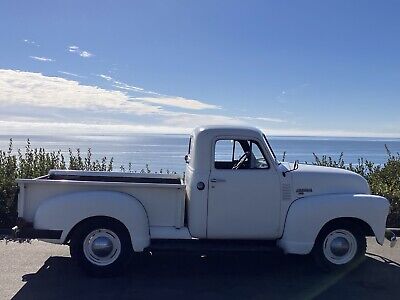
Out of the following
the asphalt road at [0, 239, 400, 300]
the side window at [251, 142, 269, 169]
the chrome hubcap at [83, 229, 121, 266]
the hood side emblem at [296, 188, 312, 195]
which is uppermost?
the side window at [251, 142, 269, 169]

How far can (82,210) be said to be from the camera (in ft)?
19.8

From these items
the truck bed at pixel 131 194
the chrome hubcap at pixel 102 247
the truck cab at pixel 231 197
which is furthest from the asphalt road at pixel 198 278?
A: the truck bed at pixel 131 194

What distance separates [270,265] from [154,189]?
2.08 meters

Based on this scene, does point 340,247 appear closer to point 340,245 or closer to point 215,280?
point 340,245

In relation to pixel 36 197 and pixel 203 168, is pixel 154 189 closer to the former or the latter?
pixel 203 168

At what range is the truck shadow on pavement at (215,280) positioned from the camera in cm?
559

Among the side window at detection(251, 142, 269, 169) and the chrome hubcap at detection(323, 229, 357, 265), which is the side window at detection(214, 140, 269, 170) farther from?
the chrome hubcap at detection(323, 229, 357, 265)

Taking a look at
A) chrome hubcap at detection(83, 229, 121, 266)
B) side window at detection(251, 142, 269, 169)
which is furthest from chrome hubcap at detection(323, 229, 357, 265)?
chrome hubcap at detection(83, 229, 121, 266)

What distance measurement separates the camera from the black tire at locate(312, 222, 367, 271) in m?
6.48

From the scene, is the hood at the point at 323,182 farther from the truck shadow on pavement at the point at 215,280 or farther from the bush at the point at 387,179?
the bush at the point at 387,179

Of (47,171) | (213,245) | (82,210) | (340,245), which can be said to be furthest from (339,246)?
(47,171)

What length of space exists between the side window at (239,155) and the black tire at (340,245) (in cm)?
123

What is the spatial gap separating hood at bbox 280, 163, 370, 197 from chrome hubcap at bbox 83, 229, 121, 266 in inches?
98.7

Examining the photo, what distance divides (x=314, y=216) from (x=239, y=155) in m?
1.35
